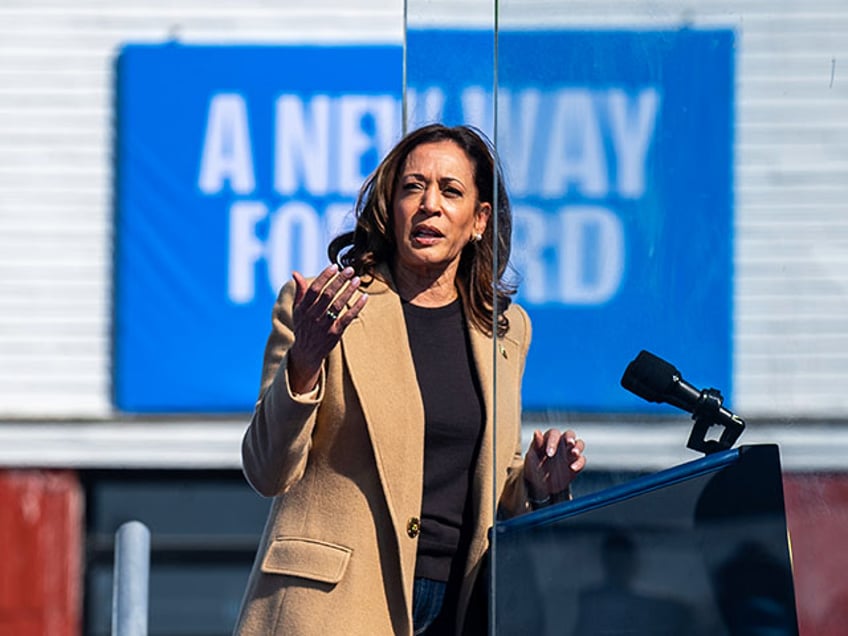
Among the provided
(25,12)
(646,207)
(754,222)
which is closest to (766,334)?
(754,222)

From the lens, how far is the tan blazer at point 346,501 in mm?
2738

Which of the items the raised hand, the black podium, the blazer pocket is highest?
the raised hand

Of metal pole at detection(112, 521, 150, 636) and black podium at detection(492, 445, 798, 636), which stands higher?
black podium at detection(492, 445, 798, 636)

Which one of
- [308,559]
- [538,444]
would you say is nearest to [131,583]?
[308,559]

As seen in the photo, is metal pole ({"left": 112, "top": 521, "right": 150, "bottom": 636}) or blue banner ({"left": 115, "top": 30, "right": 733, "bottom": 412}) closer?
blue banner ({"left": 115, "top": 30, "right": 733, "bottom": 412})

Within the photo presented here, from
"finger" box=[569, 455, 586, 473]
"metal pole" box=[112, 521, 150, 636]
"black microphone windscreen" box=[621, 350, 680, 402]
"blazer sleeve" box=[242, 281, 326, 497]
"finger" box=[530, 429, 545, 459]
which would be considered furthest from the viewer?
"metal pole" box=[112, 521, 150, 636]

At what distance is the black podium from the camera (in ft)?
5.34

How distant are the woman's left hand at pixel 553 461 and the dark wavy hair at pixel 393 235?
683 mm

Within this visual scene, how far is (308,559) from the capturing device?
9.04ft

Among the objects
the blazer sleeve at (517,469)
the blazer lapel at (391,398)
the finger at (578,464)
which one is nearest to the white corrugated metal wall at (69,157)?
the blazer lapel at (391,398)

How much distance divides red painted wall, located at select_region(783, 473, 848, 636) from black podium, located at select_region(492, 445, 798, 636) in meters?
0.02

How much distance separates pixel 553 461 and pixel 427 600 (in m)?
0.78

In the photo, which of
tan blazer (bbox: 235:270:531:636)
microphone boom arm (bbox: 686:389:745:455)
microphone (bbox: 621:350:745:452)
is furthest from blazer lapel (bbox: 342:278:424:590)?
microphone boom arm (bbox: 686:389:745:455)

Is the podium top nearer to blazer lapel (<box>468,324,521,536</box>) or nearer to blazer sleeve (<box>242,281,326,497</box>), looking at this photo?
blazer lapel (<box>468,324,521,536</box>)
